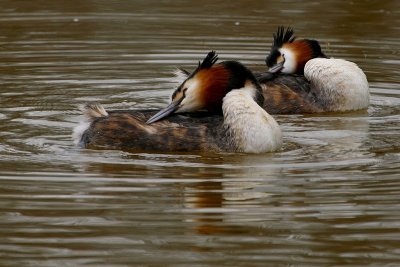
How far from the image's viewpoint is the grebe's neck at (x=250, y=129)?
8.55 meters

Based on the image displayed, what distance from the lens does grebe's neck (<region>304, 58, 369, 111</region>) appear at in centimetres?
1108

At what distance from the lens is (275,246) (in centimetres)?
602

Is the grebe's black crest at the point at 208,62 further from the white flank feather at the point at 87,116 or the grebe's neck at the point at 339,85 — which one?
the grebe's neck at the point at 339,85

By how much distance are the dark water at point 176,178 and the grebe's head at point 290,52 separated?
2.53ft

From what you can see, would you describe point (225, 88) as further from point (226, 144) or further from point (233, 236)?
point (233, 236)

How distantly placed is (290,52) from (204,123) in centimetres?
321

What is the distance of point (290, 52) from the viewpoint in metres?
11.8

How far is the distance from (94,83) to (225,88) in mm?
3164

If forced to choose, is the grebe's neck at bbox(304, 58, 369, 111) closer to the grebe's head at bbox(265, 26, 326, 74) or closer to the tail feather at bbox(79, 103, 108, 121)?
the grebe's head at bbox(265, 26, 326, 74)

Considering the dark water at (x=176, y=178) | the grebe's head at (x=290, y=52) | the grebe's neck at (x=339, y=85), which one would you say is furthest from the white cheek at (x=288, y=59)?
the dark water at (x=176, y=178)

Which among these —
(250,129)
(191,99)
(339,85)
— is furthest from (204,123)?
(339,85)

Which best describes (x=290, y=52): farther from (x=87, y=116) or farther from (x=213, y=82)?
(x=87, y=116)

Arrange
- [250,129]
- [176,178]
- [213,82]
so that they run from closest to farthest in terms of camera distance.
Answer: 1. [176,178]
2. [250,129]
3. [213,82]

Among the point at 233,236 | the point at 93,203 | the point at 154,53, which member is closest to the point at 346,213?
the point at 233,236
